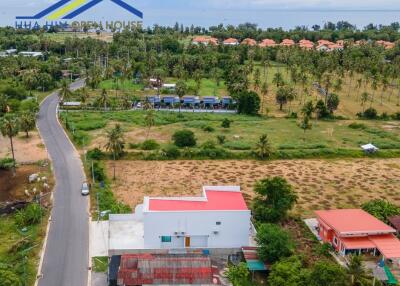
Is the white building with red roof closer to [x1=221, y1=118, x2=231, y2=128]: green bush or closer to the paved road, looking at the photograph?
the paved road

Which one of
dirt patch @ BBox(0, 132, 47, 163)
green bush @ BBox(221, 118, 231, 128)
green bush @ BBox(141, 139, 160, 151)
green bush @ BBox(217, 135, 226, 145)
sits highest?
green bush @ BBox(221, 118, 231, 128)

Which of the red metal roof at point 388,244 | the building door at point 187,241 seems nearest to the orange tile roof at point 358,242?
the red metal roof at point 388,244

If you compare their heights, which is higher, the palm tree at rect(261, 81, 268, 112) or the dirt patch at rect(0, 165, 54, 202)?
the palm tree at rect(261, 81, 268, 112)

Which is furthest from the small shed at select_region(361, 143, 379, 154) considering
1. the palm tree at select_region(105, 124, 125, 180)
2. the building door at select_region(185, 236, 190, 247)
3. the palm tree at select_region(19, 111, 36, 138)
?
the palm tree at select_region(19, 111, 36, 138)

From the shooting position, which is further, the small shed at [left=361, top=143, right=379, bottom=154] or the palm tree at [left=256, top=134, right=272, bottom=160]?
the small shed at [left=361, top=143, right=379, bottom=154]

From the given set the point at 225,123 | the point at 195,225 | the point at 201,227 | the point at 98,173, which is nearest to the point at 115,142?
the point at 98,173

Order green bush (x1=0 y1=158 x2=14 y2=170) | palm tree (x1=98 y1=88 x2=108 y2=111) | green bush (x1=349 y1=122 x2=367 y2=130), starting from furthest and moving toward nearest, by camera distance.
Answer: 1. palm tree (x1=98 y1=88 x2=108 y2=111)
2. green bush (x1=349 y1=122 x2=367 y2=130)
3. green bush (x1=0 y1=158 x2=14 y2=170)
